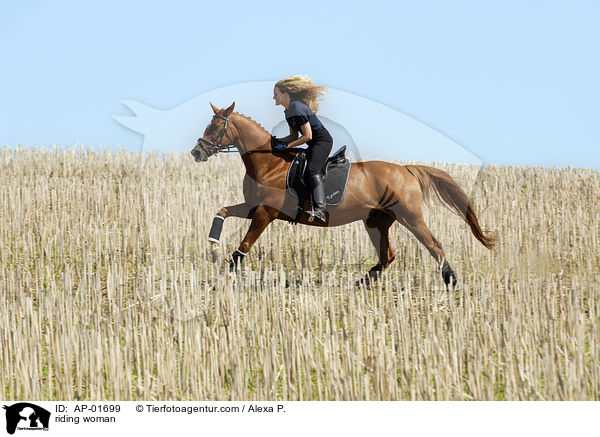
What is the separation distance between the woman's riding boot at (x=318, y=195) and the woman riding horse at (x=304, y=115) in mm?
155

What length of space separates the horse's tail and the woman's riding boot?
1145 mm

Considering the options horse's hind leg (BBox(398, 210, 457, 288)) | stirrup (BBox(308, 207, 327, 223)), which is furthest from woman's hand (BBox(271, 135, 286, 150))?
horse's hind leg (BBox(398, 210, 457, 288))

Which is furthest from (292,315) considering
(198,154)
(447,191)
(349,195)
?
(447,191)

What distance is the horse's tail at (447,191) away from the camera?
7168 millimetres

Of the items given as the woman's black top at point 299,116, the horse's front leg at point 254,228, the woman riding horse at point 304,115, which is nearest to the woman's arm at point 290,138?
the woman riding horse at point 304,115

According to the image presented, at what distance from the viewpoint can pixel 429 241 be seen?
684 centimetres

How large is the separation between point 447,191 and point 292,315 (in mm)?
2590

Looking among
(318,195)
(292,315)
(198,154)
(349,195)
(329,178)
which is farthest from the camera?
(349,195)

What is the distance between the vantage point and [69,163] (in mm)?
17094

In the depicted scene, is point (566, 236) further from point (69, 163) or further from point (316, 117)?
point (69, 163)

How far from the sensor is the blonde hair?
19.1ft

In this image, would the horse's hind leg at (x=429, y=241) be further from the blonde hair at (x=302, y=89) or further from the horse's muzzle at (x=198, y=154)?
the horse's muzzle at (x=198, y=154)
